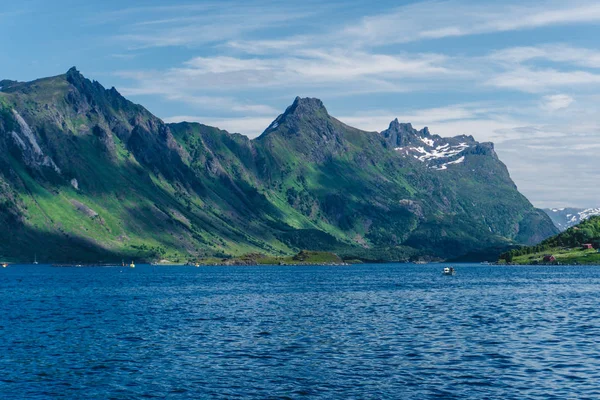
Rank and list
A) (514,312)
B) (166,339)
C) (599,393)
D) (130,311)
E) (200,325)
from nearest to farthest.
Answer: (599,393) → (166,339) → (200,325) → (514,312) → (130,311)

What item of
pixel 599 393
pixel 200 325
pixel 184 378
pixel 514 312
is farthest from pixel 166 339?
pixel 514 312

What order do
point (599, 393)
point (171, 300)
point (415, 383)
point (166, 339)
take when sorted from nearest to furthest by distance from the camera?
point (599, 393) < point (415, 383) < point (166, 339) < point (171, 300)

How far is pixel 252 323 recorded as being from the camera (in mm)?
107312

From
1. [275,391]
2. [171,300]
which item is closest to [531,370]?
[275,391]

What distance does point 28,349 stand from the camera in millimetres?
82438

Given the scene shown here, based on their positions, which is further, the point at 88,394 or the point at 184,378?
the point at 184,378

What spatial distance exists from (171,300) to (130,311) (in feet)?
98.1

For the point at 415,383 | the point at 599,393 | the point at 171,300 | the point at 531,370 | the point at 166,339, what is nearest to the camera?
the point at 599,393

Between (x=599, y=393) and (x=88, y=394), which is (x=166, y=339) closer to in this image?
(x=88, y=394)

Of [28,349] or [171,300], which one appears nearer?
[28,349]

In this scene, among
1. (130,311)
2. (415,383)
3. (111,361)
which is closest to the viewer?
(415,383)

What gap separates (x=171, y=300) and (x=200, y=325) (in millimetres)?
58778

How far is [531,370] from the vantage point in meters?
65.7

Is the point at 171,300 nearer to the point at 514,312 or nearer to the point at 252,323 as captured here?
the point at 252,323
